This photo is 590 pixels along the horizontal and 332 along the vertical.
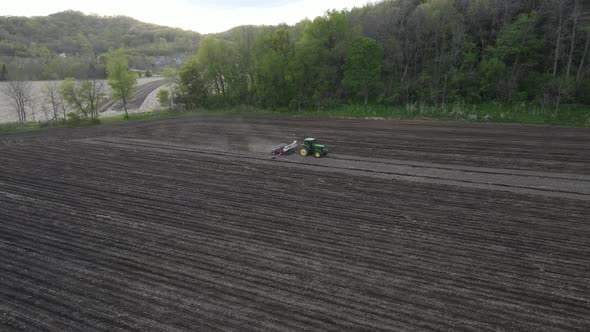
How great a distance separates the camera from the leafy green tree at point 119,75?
40.7 metres

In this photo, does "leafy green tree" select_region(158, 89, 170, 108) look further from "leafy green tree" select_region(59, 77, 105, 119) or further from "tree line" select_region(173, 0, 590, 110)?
"leafy green tree" select_region(59, 77, 105, 119)

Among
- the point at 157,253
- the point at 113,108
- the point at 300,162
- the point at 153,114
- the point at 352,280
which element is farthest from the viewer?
the point at 113,108

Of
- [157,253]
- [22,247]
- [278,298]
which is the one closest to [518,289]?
[278,298]

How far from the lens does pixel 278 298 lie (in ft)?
30.8

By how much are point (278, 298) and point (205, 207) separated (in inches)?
293

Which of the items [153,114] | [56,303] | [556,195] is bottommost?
[56,303]

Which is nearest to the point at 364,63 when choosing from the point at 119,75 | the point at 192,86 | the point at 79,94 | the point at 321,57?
the point at 321,57

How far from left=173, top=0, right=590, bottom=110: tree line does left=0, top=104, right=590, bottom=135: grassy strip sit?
1.61 meters

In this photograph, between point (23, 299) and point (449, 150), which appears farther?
point (449, 150)

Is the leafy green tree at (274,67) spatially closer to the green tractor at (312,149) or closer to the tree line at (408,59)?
the tree line at (408,59)

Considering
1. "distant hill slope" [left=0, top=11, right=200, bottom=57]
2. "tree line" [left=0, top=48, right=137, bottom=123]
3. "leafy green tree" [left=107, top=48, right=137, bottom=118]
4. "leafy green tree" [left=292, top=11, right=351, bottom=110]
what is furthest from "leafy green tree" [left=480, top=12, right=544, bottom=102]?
"distant hill slope" [left=0, top=11, right=200, bottom=57]

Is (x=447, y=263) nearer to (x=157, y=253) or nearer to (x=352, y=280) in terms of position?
(x=352, y=280)

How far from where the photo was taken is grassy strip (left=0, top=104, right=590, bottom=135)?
2806 cm

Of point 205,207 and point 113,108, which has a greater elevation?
point 113,108
